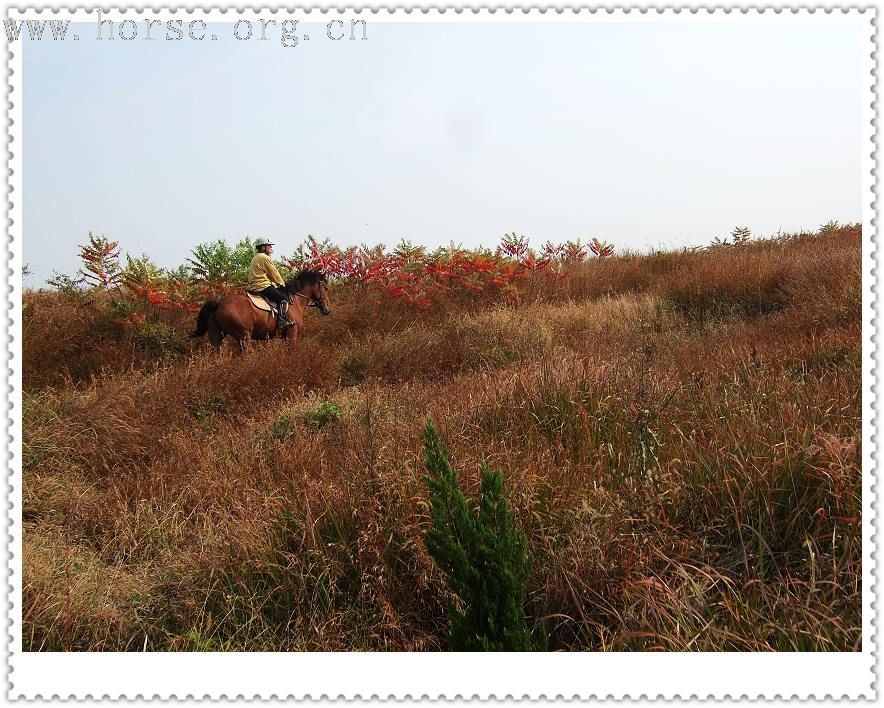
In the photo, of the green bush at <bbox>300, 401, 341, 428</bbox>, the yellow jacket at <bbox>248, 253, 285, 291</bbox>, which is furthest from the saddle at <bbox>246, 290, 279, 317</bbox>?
the green bush at <bbox>300, 401, 341, 428</bbox>

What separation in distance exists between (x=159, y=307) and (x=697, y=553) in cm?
957

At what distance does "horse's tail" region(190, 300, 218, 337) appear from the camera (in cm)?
917

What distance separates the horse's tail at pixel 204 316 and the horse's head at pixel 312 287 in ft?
4.28

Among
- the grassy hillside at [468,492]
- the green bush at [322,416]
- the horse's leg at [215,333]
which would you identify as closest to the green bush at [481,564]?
the grassy hillside at [468,492]

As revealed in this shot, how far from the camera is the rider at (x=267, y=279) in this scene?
9.54 metres

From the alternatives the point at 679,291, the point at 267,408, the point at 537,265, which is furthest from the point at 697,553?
the point at 537,265

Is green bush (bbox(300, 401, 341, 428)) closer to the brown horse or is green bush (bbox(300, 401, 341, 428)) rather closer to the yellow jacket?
the brown horse

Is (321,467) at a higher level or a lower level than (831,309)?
lower

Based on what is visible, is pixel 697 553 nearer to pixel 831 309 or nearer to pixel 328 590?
pixel 328 590

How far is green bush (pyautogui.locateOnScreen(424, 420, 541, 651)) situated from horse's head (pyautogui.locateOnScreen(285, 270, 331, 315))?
26.4 ft

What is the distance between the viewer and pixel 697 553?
2.80 metres

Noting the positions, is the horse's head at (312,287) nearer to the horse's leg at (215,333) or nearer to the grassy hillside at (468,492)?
the horse's leg at (215,333)

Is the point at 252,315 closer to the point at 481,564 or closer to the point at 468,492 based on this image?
the point at 468,492

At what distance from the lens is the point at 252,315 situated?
938cm
